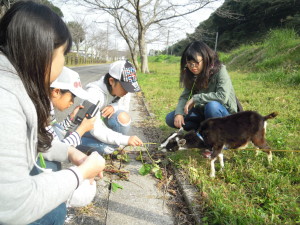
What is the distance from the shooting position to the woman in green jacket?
3.03 m

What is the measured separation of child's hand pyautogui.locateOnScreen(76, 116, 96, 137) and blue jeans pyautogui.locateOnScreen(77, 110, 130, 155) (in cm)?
52

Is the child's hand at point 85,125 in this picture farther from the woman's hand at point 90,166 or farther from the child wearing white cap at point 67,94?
the woman's hand at point 90,166

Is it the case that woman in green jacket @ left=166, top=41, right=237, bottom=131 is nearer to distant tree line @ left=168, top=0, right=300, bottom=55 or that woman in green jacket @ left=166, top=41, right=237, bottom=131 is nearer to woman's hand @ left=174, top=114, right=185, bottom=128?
woman's hand @ left=174, top=114, right=185, bottom=128

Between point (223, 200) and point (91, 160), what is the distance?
1.37 m

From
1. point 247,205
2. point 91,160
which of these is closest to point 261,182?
point 247,205

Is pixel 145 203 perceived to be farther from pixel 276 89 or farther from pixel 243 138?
pixel 276 89

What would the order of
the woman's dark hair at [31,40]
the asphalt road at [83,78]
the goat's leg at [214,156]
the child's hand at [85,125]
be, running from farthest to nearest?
the asphalt road at [83,78], the goat's leg at [214,156], the child's hand at [85,125], the woman's dark hair at [31,40]

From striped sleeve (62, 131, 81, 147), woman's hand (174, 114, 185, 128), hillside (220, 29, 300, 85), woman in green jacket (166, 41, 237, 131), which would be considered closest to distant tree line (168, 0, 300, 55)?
hillside (220, 29, 300, 85)

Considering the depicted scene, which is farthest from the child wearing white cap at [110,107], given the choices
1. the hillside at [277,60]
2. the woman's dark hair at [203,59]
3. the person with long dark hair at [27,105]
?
the hillside at [277,60]

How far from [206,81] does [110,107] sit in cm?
131

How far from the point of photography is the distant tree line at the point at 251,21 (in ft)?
55.0

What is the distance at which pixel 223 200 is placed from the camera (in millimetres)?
2035

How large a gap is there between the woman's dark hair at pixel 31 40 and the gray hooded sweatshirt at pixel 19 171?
49 millimetres

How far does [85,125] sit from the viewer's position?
219 centimetres
